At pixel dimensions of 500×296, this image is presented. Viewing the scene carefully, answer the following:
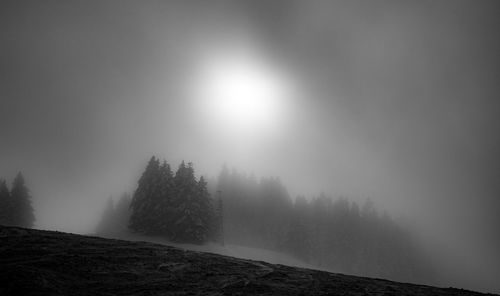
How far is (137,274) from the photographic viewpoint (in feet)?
44.4

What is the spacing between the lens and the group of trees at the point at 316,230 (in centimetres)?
7825

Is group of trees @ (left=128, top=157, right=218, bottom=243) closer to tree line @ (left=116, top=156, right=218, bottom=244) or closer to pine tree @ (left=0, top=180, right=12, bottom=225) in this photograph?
tree line @ (left=116, top=156, right=218, bottom=244)

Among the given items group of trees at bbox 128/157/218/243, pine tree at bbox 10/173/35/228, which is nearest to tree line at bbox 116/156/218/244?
group of trees at bbox 128/157/218/243

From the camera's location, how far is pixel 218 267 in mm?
16109

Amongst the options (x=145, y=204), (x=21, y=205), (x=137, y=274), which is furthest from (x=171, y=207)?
(x=21, y=205)

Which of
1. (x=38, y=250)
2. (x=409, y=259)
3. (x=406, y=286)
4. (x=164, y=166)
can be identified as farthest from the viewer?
(x=409, y=259)

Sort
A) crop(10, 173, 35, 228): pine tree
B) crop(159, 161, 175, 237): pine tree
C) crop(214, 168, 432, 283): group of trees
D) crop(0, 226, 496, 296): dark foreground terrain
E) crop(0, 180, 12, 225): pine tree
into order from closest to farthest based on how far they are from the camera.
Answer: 1. crop(0, 226, 496, 296): dark foreground terrain
2. crop(159, 161, 175, 237): pine tree
3. crop(0, 180, 12, 225): pine tree
4. crop(10, 173, 35, 228): pine tree
5. crop(214, 168, 432, 283): group of trees

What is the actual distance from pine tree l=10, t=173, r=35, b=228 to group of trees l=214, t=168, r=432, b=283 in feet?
143

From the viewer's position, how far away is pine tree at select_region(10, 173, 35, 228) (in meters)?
62.6

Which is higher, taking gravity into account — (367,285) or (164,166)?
(164,166)

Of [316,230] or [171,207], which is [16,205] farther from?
[316,230]

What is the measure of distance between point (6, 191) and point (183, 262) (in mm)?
66311

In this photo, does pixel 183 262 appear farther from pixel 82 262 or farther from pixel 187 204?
pixel 187 204

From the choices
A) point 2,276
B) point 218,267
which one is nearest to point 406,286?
point 218,267
